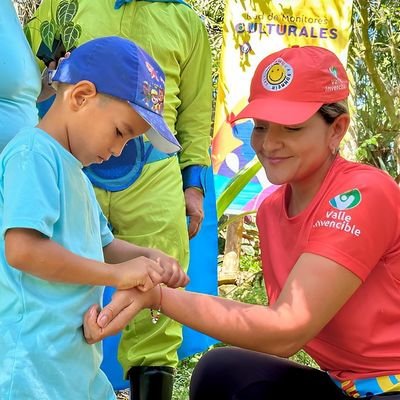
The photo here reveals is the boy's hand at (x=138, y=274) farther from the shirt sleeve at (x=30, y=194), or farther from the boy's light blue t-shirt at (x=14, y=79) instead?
the boy's light blue t-shirt at (x=14, y=79)

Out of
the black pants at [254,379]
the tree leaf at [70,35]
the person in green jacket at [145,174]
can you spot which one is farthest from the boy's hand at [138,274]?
the tree leaf at [70,35]

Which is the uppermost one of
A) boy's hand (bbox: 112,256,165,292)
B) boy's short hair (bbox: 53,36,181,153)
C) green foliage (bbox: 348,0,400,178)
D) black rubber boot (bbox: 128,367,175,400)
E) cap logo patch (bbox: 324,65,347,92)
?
boy's short hair (bbox: 53,36,181,153)

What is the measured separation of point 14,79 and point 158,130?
591 millimetres

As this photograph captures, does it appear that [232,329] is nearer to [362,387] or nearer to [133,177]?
[362,387]

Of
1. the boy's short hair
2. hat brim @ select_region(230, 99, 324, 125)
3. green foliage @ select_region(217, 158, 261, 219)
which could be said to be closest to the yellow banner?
green foliage @ select_region(217, 158, 261, 219)

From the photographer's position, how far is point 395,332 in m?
2.00

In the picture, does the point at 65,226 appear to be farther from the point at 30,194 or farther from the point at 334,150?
the point at 334,150

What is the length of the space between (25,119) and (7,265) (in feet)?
2.00

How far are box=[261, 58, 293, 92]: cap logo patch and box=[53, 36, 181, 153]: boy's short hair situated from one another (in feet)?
1.36

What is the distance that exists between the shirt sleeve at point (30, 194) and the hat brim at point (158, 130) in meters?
0.24

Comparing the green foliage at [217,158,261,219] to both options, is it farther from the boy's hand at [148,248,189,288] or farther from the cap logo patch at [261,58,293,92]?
the boy's hand at [148,248,189,288]

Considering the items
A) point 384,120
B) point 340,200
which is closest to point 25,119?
point 340,200

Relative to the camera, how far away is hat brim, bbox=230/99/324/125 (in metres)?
1.95

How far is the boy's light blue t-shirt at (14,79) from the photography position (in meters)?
2.09
